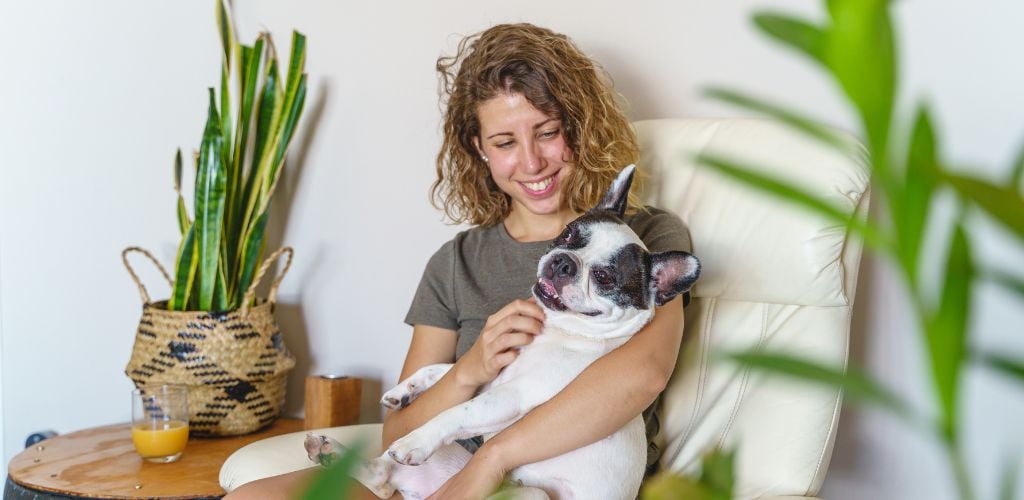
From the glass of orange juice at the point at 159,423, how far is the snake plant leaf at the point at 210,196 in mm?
352

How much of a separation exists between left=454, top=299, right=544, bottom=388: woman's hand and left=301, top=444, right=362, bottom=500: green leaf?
142cm

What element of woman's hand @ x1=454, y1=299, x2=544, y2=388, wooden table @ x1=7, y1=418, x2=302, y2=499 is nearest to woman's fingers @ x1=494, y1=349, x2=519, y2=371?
woman's hand @ x1=454, y1=299, x2=544, y2=388

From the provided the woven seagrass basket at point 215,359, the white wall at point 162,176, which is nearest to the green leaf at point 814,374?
the white wall at point 162,176

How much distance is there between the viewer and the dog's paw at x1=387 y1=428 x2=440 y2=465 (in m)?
1.52

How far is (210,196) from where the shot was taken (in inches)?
100

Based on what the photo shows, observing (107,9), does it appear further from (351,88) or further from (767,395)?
(767,395)

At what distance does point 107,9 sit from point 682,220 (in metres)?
1.76

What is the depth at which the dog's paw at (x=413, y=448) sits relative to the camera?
4.98 feet

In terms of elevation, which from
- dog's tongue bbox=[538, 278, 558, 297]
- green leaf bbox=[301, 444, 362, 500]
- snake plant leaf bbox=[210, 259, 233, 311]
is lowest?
snake plant leaf bbox=[210, 259, 233, 311]

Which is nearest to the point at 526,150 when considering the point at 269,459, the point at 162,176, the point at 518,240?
the point at 518,240

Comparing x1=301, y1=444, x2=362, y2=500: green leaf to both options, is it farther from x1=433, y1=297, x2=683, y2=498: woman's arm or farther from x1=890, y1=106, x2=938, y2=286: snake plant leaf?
x1=433, y1=297, x2=683, y2=498: woman's arm

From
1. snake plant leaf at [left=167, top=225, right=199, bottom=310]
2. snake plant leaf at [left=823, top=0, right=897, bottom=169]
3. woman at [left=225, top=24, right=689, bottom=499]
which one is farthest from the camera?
snake plant leaf at [left=167, top=225, right=199, bottom=310]

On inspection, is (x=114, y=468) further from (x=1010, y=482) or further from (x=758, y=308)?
(x=1010, y=482)

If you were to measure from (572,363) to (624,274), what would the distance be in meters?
0.21
